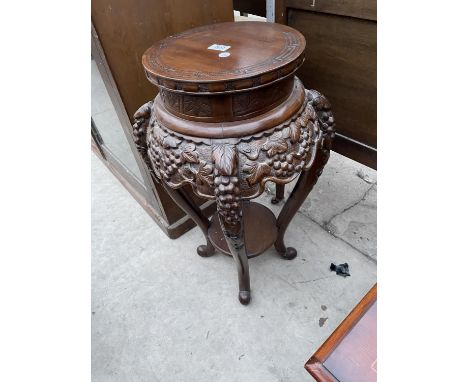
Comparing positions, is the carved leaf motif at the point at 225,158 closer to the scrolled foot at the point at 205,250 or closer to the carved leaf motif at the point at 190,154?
the carved leaf motif at the point at 190,154

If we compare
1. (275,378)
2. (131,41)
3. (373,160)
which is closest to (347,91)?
(373,160)

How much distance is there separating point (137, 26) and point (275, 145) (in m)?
0.71

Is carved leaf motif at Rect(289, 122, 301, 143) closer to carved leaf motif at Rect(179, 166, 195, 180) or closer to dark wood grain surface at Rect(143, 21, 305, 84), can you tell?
dark wood grain surface at Rect(143, 21, 305, 84)

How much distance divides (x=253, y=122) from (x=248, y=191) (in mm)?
190

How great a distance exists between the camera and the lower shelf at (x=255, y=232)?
54.5 inches

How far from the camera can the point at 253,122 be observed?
863 millimetres

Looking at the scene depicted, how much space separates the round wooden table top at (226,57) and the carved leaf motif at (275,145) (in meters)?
0.15

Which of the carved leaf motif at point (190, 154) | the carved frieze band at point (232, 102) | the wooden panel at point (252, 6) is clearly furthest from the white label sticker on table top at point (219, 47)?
the wooden panel at point (252, 6)

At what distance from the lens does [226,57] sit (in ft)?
2.91

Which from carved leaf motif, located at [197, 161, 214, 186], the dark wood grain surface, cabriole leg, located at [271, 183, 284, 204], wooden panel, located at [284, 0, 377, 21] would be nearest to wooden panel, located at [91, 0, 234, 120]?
the dark wood grain surface

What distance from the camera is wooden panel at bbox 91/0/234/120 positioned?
1.07 meters

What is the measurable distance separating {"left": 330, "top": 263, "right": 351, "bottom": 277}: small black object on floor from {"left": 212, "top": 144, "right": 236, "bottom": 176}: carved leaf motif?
0.89 metres

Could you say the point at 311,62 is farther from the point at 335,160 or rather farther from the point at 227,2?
the point at 335,160

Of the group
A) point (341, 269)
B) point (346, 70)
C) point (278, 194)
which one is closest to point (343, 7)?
point (346, 70)
